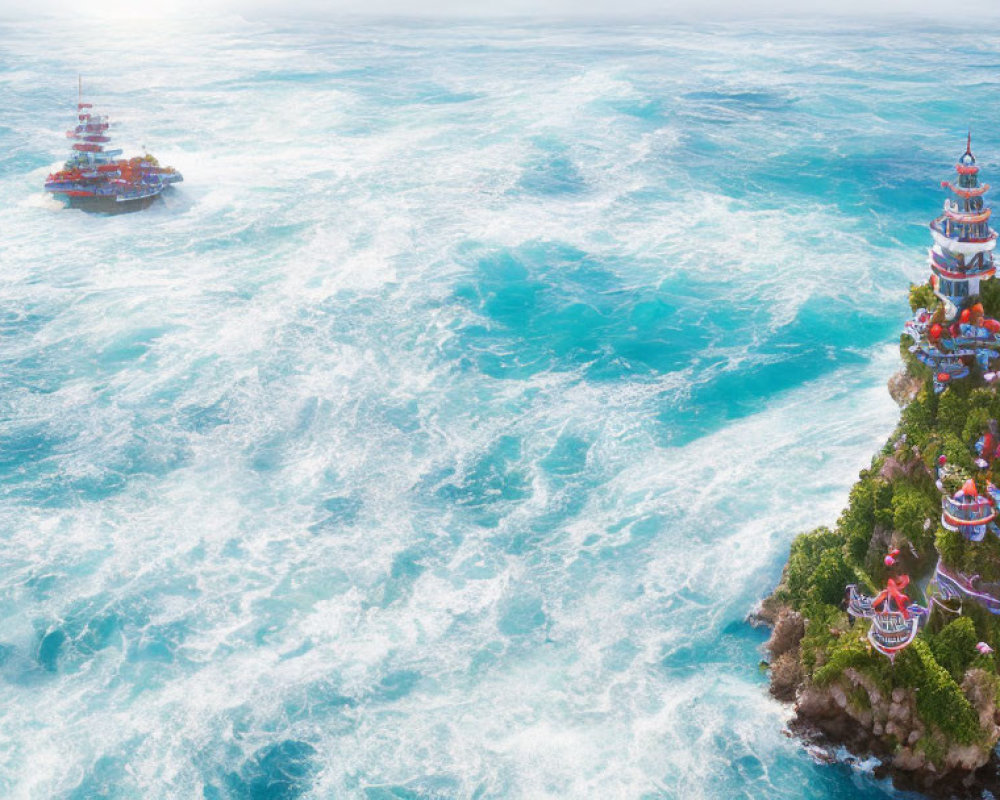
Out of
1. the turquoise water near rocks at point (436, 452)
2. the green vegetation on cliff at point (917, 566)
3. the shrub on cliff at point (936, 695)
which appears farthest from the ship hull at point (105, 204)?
the shrub on cliff at point (936, 695)

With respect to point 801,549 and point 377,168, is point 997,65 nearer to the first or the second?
point 377,168

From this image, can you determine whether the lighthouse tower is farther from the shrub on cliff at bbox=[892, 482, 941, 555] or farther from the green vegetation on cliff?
the shrub on cliff at bbox=[892, 482, 941, 555]

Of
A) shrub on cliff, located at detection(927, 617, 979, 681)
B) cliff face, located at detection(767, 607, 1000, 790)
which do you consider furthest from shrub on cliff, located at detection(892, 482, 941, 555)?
cliff face, located at detection(767, 607, 1000, 790)

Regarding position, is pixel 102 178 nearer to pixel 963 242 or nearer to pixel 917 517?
pixel 963 242

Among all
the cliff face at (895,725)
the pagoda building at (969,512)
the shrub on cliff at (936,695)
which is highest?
the pagoda building at (969,512)

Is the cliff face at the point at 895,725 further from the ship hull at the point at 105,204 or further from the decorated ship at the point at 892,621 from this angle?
the ship hull at the point at 105,204

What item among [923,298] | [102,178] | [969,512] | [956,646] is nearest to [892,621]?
[956,646]
